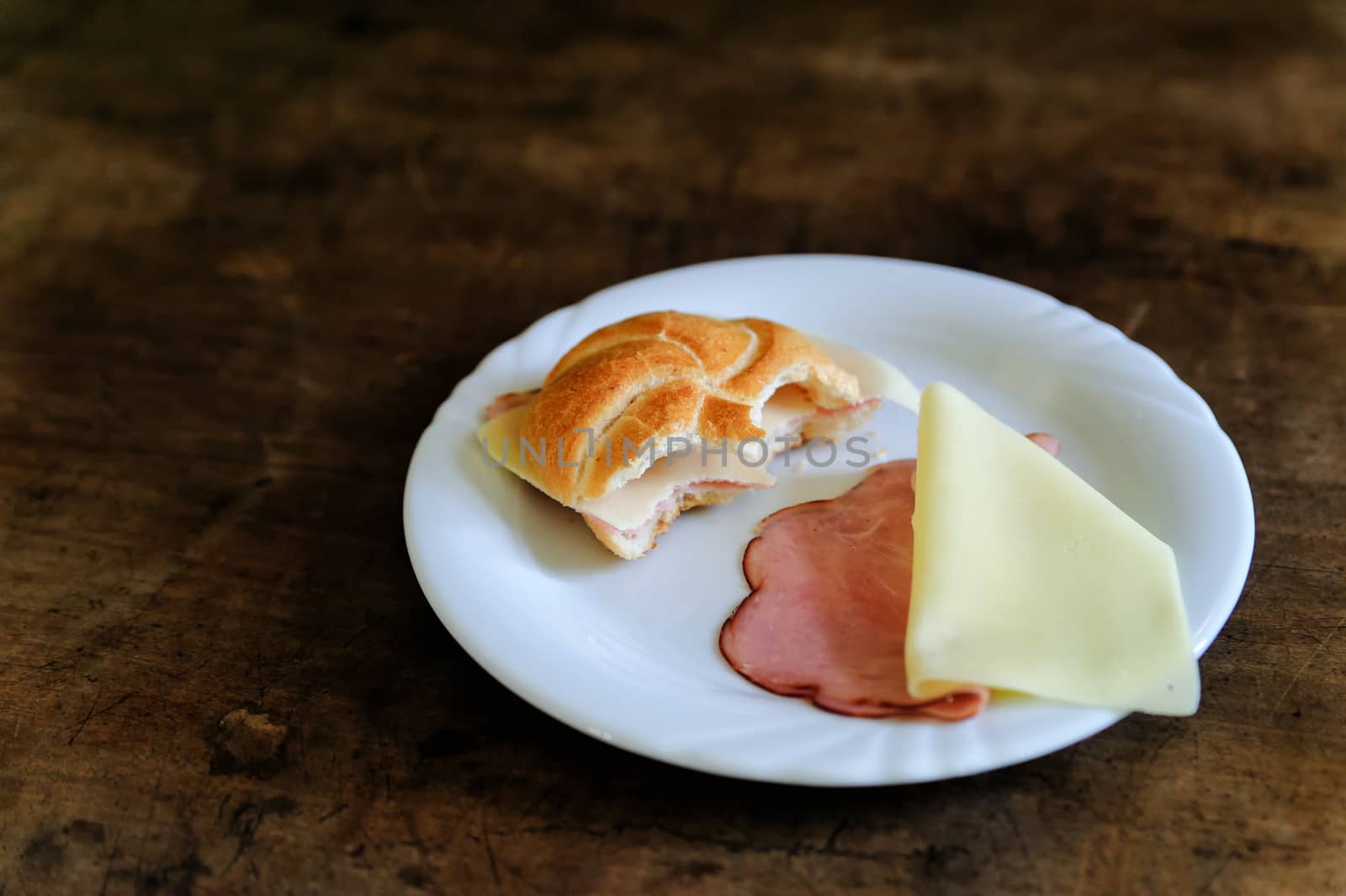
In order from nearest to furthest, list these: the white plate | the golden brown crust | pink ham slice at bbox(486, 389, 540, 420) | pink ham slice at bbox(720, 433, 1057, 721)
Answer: the white plate
pink ham slice at bbox(720, 433, 1057, 721)
the golden brown crust
pink ham slice at bbox(486, 389, 540, 420)

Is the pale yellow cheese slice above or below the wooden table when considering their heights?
above

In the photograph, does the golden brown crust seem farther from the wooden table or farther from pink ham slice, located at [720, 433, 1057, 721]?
the wooden table

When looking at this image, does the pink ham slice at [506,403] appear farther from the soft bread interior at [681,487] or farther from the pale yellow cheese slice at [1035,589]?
the pale yellow cheese slice at [1035,589]

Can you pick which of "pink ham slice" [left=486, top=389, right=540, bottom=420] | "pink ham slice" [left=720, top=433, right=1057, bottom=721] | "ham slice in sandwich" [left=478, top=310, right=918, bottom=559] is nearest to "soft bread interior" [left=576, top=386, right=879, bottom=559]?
"ham slice in sandwich" [left=478, top=310, right=918, bottom=559]

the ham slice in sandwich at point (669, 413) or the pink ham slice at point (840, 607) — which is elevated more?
the ham slice in sandwich at point (669, 413)

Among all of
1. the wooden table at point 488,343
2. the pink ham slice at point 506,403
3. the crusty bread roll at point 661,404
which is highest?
the crusty bread roll at point 661,404

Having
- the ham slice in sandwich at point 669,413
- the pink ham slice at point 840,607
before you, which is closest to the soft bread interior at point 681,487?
the ham slice in sandwich at point 669,413
